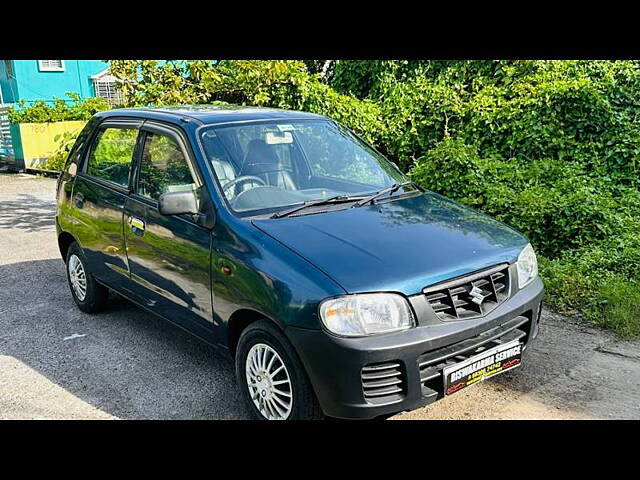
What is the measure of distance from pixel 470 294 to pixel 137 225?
96.2 inches

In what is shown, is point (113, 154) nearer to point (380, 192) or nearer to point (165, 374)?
point (165, 374)

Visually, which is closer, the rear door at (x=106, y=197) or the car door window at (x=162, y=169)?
the car door window at (x=162, y=169)

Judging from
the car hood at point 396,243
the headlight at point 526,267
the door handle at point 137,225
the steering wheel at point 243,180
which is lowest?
the headlight at point 526,267

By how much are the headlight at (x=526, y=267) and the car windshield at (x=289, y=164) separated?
3.66ft

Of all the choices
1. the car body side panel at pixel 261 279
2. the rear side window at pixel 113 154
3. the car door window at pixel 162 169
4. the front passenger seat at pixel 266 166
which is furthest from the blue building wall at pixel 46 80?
the car body side panel at pixel 261 279

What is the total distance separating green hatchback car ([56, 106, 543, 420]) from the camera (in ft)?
9.70

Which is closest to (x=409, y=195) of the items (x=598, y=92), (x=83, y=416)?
(x=83, y=416)

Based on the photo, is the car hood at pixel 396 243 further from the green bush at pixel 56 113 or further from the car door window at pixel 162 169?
the green bush at pixel 56 113

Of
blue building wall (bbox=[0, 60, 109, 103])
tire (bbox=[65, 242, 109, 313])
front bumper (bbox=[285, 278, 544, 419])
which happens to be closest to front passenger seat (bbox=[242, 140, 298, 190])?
front bumper (bbox=[285, 278, 544, 419])

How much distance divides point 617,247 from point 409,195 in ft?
9.48

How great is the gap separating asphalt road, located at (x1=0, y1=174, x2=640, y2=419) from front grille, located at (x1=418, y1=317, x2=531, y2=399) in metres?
0.59

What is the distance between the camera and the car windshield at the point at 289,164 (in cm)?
390

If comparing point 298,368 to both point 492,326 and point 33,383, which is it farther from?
point 33,383

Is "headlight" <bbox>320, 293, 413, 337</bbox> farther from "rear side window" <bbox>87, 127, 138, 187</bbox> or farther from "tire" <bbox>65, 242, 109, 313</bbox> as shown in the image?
"tire" <bbox>65, 242, 109, 313</bbox>
